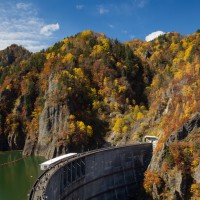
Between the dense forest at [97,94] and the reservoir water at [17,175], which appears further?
the dense forest at [97,94]

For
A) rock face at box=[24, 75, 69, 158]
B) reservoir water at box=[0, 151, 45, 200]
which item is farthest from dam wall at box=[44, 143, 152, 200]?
rock face at box=[24, 75, 69, 158]

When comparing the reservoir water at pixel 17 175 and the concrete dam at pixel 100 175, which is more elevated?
the concrete dam at pixel 100 175

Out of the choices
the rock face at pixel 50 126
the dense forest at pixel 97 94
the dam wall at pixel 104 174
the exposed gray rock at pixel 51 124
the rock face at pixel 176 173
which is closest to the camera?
the dam wall at pixel 104 174

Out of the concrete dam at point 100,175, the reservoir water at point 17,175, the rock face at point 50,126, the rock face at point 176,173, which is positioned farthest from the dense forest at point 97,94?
the concrete dam at point 100,175

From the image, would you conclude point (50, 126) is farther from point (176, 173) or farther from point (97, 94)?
point (176, 173)

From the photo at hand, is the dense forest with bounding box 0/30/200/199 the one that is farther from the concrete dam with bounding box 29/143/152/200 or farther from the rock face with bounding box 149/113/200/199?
the concrete dam with bounding box 29/143/152/200

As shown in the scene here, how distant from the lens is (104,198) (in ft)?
201

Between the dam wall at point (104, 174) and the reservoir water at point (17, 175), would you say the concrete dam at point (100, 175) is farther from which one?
the reservoir water at point (17, 175)

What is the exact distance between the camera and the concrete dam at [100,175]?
4831 centimetres

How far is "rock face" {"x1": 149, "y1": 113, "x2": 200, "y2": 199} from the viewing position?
2191 inches

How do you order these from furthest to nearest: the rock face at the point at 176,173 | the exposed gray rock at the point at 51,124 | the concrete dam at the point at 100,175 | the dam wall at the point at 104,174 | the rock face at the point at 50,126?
the rock face at the point at 50,126
the exposed gray rock at the point at 51,124
the rock face at the point at 176,173
the dam wall at the point at 104,174
the concrete dam at the point at 100,175

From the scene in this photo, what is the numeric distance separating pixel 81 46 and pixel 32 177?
249ft

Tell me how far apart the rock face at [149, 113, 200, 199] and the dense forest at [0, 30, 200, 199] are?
1.73 m

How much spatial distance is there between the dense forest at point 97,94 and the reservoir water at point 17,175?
633cm
